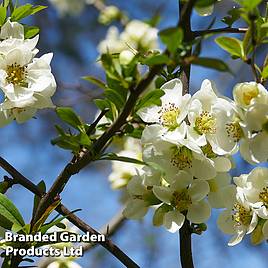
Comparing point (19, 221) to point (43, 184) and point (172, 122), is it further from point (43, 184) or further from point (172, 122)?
point (172, 122)

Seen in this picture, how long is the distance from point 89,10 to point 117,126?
4.48 meters

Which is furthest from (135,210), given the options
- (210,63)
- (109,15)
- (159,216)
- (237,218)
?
(109,15)

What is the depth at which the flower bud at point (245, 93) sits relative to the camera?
0.74m

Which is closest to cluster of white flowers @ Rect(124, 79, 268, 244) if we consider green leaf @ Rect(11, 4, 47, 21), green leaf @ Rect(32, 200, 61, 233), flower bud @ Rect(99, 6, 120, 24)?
green leaf @ Rect(32, 200, 61, 233)

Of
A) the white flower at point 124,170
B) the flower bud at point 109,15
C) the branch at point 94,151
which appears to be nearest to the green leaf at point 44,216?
the branch at point 94,151

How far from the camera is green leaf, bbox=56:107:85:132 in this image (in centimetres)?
75

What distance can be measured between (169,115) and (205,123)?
0.05m

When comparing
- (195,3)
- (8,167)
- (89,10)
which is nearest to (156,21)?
(195,3)

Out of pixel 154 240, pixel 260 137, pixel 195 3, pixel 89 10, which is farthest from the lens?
pixel 89 10

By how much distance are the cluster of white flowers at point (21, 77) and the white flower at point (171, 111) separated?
14 cm

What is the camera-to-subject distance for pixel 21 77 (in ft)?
2.81

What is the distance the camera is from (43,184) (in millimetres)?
843

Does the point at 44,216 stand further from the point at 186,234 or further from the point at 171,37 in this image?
the point at 171,37

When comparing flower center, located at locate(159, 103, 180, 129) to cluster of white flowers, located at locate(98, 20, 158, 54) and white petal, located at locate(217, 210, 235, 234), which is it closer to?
white petal, located at locate(217, 210, 235, 234)
